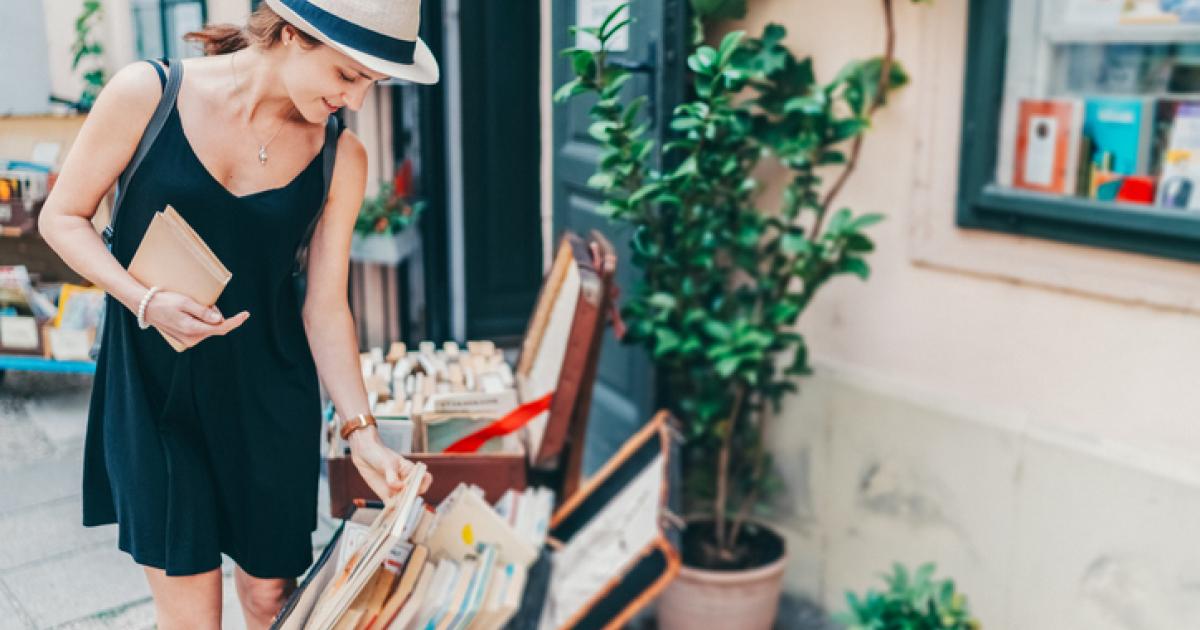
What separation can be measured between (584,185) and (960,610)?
1602 millimetres

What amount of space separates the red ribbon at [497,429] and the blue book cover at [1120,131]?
1520 mm

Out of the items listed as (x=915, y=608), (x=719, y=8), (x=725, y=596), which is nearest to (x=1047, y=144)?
(x=719, y=8)

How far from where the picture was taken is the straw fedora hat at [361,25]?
1.50 metres

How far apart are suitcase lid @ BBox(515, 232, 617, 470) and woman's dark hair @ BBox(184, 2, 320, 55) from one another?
3.56 feet

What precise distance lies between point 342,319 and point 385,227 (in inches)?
114

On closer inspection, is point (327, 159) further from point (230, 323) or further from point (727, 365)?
point (727, 365)

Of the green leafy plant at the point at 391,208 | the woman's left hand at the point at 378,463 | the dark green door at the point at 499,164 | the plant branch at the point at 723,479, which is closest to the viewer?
Result: the woman's left hand at the point at 378,463

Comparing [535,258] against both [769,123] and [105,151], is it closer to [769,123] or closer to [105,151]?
[769,123]

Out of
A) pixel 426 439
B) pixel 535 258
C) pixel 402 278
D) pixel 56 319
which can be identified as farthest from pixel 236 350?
pixel 535 258

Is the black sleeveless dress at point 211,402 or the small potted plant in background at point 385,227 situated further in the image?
the small potted plant in background at point 385,227

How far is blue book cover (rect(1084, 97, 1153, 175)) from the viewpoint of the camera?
266 centimetres

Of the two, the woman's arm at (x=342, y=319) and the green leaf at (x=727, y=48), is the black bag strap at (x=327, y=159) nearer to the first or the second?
the woman's arm at (x=342, y=319)

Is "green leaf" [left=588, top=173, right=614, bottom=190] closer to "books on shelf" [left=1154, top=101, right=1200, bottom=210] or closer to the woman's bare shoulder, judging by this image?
"books on shelf" [left=1154, top=101, right=1200, bottom=210]

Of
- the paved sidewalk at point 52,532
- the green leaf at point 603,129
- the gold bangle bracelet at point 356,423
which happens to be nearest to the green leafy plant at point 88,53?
the paved sidewalk at point 52,532
